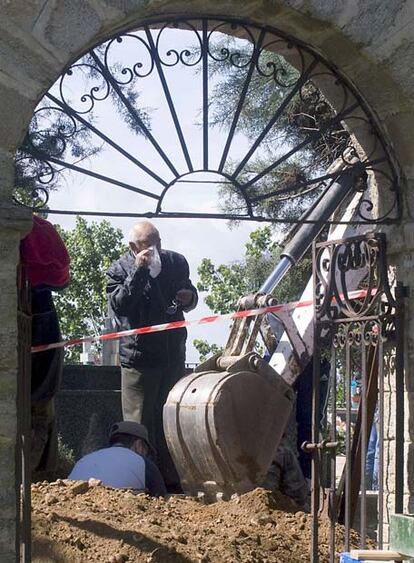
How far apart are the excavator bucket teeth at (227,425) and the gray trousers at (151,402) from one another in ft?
2.65

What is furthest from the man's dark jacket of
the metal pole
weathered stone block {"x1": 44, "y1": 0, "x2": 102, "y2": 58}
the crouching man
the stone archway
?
weathered stone block {"x1": 44, "y1": 0, "x2": 102, "y2": 58}

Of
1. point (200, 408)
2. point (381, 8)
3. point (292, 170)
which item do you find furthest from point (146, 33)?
point (292, 170)

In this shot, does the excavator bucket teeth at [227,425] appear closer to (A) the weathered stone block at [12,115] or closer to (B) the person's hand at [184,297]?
(B) the person's hand at [184,297]

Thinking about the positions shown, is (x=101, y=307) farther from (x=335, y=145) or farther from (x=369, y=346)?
(x=369, y=346)

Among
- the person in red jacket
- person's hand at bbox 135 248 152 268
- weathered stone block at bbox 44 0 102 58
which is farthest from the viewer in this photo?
person's hand at bbox 135 248 152 268

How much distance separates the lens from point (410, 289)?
225 inches

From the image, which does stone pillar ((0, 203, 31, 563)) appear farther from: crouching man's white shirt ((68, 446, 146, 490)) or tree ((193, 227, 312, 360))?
tree ((193, 227, 312, 360))

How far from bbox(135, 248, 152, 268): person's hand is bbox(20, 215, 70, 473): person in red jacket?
167cm

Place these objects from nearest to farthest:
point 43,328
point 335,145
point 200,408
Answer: point 43,328 → point 200,408 → point 335,145

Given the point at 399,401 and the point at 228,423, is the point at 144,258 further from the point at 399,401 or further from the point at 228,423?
the point at 399,401

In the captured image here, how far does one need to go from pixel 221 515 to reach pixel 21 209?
2.38 m

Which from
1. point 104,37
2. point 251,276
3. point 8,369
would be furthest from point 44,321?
point 251,276

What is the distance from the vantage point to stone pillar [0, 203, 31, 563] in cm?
467

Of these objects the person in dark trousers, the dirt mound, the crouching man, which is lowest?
the dirt mound
